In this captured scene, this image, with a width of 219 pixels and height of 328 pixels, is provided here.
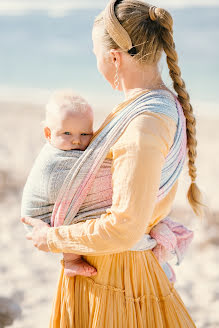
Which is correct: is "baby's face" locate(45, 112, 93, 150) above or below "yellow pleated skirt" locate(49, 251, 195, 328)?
above

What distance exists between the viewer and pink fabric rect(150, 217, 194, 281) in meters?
1.93

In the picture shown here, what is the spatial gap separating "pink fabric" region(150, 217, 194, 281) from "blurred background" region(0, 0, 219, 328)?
0.80 ft

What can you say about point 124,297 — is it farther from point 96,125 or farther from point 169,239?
point 96,125

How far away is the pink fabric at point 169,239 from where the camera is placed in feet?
6.33

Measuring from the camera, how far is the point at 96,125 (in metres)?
12.4

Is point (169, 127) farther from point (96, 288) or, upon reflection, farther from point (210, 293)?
point (210, 293)

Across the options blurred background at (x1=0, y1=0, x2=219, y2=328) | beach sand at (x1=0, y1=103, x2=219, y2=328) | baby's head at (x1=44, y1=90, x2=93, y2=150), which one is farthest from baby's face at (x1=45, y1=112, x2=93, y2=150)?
beach sand at (x1=0, y1=103, x2=219, y2=328)

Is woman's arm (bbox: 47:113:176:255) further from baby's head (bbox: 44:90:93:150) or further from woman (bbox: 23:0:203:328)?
baby's head (bbox: 44:90:93:150)

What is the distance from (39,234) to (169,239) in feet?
1.75

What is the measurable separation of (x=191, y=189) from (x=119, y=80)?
59 centimetres

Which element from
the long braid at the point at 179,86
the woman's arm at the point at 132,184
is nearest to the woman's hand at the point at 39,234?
the woman's arm at the point at 132,184

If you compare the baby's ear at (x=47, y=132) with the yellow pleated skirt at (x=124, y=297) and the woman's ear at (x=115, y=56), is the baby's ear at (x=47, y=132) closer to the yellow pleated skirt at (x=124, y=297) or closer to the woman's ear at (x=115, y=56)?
the woman's ear at (x=115, y=56)

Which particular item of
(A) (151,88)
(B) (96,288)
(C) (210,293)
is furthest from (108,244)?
(C) (210,293)

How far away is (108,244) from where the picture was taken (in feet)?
5.19
